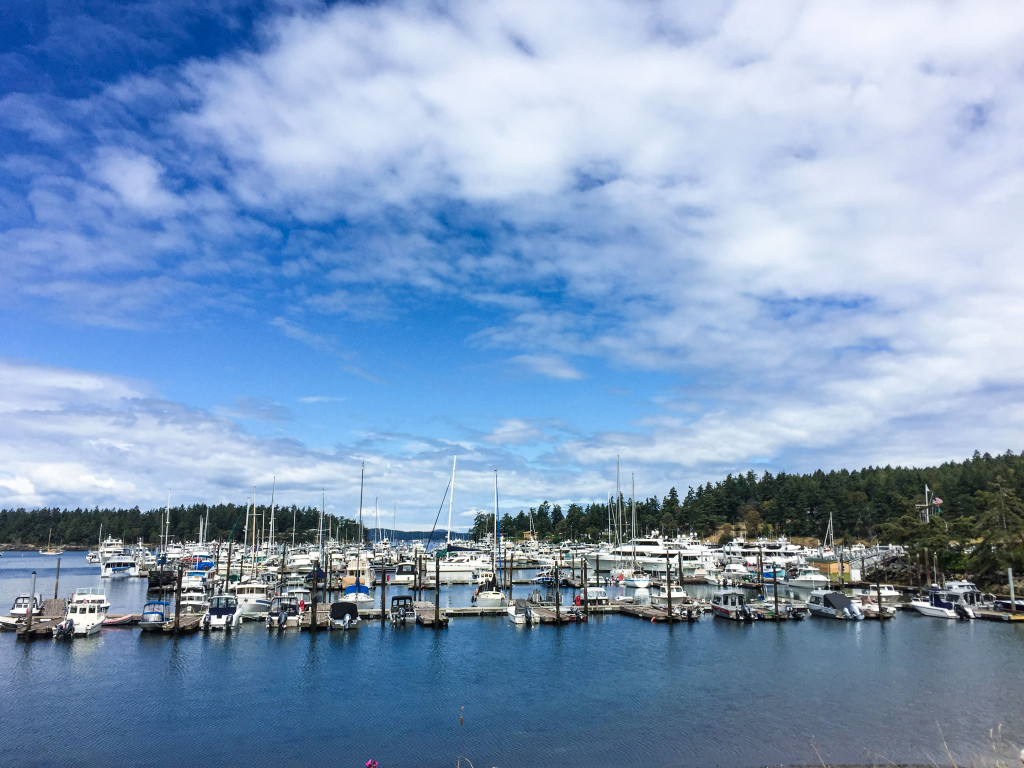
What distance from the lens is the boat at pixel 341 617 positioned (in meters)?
64.1

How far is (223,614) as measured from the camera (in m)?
64.3

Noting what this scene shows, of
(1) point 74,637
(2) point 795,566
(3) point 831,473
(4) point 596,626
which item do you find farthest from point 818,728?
(3) point 831,473

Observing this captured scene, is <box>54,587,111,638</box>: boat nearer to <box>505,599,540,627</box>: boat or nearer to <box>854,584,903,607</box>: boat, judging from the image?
<box>505,599,540,627</box>: boat

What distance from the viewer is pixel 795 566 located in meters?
106

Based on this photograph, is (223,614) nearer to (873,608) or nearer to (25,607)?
(25,607)

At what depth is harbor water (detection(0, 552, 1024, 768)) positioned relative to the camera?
107 ft

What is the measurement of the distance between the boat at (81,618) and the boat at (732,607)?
59809 millimetres

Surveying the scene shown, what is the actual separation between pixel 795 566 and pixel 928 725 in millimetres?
73615

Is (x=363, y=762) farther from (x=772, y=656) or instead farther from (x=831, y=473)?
(x=831, y=473)

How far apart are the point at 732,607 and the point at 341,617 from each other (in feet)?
130

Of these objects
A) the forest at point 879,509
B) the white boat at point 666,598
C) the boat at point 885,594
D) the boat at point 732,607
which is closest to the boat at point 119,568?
the forest at point 879,509

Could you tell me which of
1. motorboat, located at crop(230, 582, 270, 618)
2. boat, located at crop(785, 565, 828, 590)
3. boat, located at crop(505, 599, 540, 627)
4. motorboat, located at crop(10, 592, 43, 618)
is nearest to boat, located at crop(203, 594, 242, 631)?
motorboat, located at crop(230, 582, 270, 618)

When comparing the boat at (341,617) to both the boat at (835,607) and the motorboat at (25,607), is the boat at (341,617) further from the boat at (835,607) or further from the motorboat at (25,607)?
the boat at (835,607)

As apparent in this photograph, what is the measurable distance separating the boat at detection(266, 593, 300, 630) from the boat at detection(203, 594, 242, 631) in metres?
2.96
